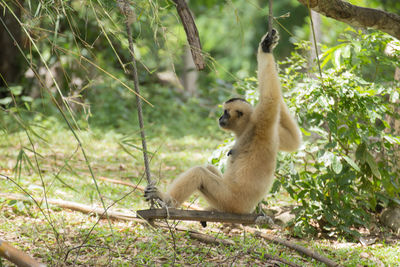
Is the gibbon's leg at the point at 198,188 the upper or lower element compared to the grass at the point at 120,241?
upper

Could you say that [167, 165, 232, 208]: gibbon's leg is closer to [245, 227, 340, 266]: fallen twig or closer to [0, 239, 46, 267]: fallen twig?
[245, 227, 340, 266]: fallen twig

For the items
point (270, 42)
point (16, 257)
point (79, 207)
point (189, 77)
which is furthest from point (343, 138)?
point (189, 77)

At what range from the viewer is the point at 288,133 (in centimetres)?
490

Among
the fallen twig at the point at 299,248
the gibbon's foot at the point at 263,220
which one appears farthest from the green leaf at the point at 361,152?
the gibbon's foot at the point at 263,220

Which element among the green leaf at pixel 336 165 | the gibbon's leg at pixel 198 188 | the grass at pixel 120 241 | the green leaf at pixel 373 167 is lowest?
the grass at pixel 120 241

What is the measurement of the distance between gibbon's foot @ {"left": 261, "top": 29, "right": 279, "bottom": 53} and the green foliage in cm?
149

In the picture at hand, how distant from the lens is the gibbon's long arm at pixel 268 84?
13.4ft

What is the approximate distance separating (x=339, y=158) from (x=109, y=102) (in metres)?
10.2

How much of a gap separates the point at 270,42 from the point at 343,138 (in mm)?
2319

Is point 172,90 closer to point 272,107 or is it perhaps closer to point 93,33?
point 93,33

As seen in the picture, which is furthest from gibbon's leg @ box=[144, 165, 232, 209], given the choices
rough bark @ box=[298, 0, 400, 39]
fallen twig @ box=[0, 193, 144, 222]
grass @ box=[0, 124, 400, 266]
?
rough bark @ box=[298, 0, 400, 39]

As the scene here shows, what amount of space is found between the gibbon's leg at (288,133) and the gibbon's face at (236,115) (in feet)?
1.36

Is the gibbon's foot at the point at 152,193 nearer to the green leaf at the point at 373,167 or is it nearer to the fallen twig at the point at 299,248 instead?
the fallen twig at the point at 299,248

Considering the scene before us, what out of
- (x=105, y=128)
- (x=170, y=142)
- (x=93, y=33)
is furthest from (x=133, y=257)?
(x=93, y=33)
